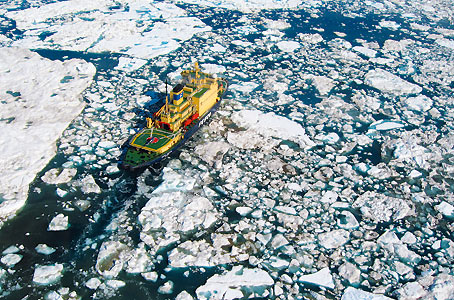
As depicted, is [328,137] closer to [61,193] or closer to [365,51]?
[61,193]

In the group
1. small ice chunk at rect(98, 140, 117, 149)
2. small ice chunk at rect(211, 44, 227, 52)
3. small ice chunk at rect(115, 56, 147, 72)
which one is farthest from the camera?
small ice chunk at rect(211, 44, 227, 52)

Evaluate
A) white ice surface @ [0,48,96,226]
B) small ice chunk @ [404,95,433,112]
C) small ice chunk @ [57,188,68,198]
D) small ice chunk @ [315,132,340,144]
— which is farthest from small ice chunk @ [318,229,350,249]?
small ice chunk @ [404,95,433,112]

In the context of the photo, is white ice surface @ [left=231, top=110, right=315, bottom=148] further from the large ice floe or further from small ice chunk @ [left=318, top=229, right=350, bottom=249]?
small ice chunk @ [left=318, top=229, right=350, bottom=249]

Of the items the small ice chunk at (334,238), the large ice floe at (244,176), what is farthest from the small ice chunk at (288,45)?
the small ice chunk at (334,238)

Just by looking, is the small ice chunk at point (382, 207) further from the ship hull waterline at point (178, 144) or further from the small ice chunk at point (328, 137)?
the ship hull waterline at point (178, 144)

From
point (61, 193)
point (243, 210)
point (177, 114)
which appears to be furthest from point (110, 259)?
point (177, 114)

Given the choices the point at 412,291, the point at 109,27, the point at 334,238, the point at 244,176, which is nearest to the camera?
the point at 412,291

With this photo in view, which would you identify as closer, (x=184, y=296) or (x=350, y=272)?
(x=184, y=296)
